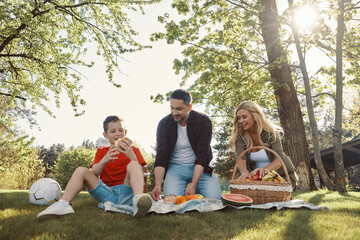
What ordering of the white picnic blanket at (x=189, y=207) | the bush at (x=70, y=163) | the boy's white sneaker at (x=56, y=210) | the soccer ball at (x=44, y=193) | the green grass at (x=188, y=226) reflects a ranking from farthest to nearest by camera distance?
the bush at (x=70, y=163) → the soccer ball at (x=44, y=193) → the white picnic blanket at (x=189, y=207) → the boy's white sneaker at (x=56, y=210) → the green grass at (x=188, y=226)

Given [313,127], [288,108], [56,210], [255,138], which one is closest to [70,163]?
[288,108]

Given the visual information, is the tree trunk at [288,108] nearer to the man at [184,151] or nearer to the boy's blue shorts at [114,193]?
the man at [184,151]

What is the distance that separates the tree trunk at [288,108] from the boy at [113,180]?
6121mm

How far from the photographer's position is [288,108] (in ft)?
30.1

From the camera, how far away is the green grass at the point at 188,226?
251cm

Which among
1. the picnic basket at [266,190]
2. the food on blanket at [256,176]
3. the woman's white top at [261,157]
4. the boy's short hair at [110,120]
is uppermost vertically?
the boy's short hair at [110,120]

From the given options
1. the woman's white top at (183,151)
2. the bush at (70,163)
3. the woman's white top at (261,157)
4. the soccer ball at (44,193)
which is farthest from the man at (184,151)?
the bush at (70,163)

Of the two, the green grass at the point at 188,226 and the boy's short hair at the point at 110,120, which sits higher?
the boy's short hair at the point at 110,120

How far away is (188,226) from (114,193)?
1593mm

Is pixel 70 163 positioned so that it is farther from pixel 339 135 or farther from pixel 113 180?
pixel 113 180

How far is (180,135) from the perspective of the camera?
4.88 m

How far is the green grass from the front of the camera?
2514 mm

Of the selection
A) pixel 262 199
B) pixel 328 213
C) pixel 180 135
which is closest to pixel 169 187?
pixel 180 135

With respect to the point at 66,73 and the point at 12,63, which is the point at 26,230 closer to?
the point at 66,73
